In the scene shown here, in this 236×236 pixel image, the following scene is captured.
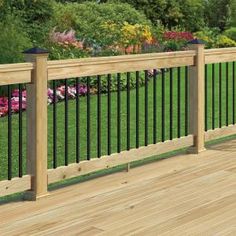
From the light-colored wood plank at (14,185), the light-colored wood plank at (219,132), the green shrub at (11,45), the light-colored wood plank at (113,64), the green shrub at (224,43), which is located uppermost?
the light-colored wood plank at (113,64)

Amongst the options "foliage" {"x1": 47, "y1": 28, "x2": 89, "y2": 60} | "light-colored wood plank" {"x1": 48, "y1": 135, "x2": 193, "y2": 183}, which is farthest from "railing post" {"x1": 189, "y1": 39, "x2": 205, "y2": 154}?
"foliage" {"x1": 47, "y1": 28, "x2": 89, "y2": 60}

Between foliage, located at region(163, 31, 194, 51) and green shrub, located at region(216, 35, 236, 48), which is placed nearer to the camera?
foliage, located at region(163, 31, 194, 51)

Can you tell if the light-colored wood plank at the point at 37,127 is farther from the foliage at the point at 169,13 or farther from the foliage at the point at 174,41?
the foliage at the point at 169,13

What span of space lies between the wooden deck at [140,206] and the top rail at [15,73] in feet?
3.04

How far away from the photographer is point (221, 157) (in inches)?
288

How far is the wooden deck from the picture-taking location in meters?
4.79

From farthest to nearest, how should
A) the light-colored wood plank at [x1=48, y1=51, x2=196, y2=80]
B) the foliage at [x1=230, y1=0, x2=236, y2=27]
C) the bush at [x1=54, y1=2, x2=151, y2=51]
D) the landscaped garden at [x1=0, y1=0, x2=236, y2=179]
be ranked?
the foliage at [x1=230, y1=0, x2=236, y2=27], the bush at [x1=54, y1=2, x2=151, y2=51], the landscaped garden at [x1=0, y1=0, x2=236, y2=179], the light-colored wood plank at [x1=48, y1=51, x2=196, y2=80]

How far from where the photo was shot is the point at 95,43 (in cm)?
1684

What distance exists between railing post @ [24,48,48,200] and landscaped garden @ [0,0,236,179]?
5.35 feet

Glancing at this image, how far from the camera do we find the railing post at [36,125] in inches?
218

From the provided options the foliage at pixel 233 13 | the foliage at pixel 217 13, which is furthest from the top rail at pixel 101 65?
the foliage at pixel 217 13

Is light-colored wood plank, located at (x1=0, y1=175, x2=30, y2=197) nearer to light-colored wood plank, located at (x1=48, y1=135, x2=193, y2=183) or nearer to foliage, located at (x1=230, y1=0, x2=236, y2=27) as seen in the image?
light-colored wood plank, located at (x1=48, y1=135, x2=193, y2=183)

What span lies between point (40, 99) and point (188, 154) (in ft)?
7.74

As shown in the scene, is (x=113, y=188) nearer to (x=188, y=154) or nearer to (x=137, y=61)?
(x=137, y=61)
